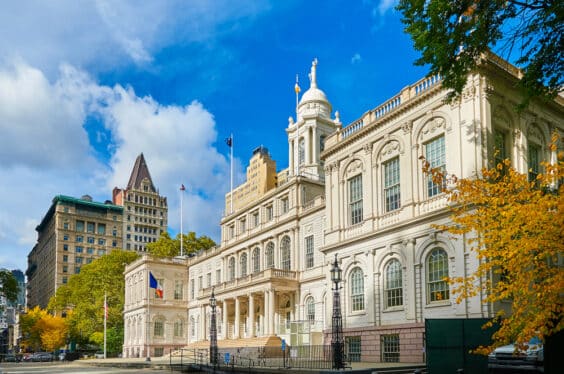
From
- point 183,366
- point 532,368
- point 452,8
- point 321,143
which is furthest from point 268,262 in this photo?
point 452,8

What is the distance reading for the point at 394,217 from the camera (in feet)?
114

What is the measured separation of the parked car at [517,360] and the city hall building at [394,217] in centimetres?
579

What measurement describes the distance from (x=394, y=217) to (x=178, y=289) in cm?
4514

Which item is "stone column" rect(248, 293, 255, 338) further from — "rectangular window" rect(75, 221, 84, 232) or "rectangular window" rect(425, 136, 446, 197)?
"rectangular window" rect(75, 221, 84, 232)

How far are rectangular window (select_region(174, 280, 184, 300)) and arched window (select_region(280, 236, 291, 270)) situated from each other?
2475cm

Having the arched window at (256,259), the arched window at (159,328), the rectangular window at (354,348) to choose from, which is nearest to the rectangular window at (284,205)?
the arched window at (256,259)

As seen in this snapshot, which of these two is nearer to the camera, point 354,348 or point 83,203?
point 354,348

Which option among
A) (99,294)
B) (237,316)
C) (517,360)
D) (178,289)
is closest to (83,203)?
(99,294)

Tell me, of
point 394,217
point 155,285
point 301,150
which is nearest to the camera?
point 394,217

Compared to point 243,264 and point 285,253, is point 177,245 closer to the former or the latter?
point 243,264

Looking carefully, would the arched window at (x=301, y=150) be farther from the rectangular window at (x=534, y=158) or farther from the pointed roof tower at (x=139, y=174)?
the pointed roof tower at (x=139, y=174)

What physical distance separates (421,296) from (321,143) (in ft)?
98.9

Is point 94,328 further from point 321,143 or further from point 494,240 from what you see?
point 494,240

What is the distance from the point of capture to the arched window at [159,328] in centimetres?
7188
